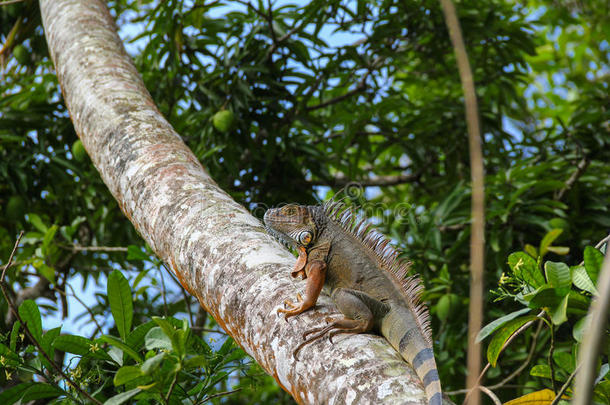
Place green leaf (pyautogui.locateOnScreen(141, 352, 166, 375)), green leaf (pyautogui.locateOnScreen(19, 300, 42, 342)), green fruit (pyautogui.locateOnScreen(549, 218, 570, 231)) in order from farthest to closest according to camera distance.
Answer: green fruit (pyautogui.locateOnScreen(549, 218, 570, 231)) → green leaf (pyautogui.locateOnScreen(19, 300, 42, 342)) → green leaf (pyautogui.locateOnScreen(141, 352, 166, 375))

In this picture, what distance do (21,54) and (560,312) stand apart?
4.59 metres

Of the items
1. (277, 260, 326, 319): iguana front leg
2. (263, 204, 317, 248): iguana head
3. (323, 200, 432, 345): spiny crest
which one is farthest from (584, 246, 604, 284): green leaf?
(263, 204, 317, 248): iguana head

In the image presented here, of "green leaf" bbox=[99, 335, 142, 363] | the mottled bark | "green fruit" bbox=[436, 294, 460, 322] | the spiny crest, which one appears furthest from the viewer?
"green fruit" bbox=[436, 294, 460, 322]

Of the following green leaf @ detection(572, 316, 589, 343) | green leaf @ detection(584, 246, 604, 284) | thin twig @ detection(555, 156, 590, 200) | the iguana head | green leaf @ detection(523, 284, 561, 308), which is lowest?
green leaf @ detection(572, 316, 589, 343)

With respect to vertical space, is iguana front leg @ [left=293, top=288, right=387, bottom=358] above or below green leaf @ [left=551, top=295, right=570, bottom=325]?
above

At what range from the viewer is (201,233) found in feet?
6.83

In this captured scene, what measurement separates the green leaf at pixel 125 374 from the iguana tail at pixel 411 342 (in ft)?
2.41

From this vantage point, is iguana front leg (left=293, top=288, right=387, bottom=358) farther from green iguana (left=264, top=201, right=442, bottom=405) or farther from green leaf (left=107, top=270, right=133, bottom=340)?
green leaf (left=107, top=270, right=133, bottom=340)

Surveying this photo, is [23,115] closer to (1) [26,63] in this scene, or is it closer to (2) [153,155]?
(1) [26,63]

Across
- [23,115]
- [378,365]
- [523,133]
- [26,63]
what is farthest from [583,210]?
[26,63]

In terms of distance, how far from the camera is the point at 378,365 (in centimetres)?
147

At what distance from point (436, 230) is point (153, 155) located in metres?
2.09

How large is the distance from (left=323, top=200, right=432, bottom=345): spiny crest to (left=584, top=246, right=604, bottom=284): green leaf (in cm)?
55

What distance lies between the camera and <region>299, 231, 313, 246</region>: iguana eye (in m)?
2.33
